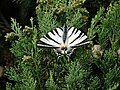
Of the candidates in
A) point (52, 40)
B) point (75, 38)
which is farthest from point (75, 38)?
point (52, 40)

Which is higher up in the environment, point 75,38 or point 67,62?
point 75,38

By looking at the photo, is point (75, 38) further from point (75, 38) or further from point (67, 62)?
point (67, 62)

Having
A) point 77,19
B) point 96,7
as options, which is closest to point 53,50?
point 77,19

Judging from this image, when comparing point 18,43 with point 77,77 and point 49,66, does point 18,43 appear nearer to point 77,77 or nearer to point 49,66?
point 49,66
